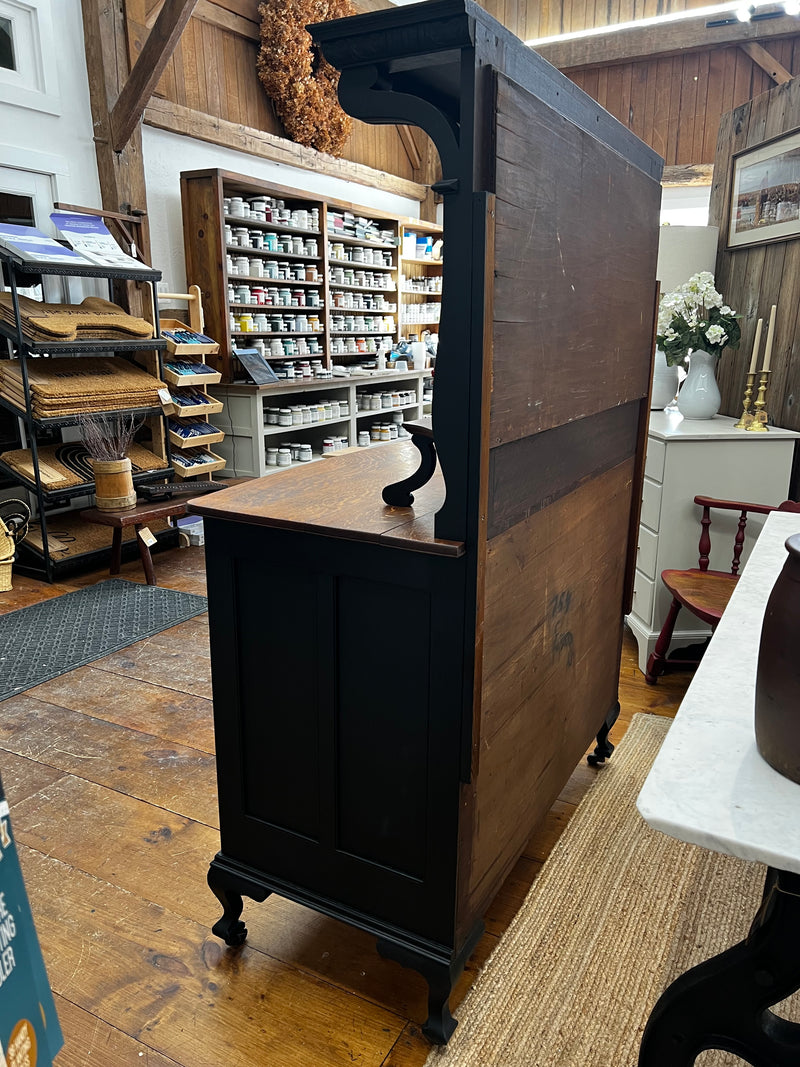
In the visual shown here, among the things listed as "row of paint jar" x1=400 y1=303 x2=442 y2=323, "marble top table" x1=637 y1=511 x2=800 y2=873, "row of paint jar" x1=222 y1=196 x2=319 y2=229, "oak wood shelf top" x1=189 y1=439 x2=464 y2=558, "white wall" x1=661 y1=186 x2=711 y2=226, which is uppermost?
"white wall" x1=661 y1=186 x2=711 y2=226

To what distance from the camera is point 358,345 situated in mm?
7191

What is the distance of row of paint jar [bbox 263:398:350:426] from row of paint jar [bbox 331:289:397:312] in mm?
926

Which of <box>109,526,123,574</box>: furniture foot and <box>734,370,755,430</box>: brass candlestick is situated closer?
<box>734,370,755,430</box>: brass candlestick

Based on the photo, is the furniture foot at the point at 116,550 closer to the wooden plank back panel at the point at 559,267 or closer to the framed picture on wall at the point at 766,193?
the wooden plank back panel at the point at 559,267

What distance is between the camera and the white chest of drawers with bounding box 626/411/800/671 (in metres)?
2.84

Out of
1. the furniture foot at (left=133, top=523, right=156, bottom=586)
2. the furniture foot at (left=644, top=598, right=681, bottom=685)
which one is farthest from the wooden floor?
the furniture foot at (left=133, top=523, right=156, bottom=586)

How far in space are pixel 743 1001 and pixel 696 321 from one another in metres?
2.86

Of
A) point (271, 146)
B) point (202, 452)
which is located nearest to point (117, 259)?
point (202, 452)

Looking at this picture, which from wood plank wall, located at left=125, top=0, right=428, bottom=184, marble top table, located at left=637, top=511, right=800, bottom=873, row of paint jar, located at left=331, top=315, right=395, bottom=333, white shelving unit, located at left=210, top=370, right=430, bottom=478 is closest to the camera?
marble top table, located at left=637, top=511, right=800, bottom=873

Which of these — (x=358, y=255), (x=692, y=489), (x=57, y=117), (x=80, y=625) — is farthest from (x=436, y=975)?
(x=358, y=255)

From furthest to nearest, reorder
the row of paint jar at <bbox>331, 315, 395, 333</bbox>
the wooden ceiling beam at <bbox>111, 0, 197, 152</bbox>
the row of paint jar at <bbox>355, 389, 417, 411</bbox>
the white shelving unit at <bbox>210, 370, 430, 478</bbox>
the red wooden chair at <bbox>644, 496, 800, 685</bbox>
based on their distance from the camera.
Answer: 1. the row of paint jar at <bbox>355, 389, 417, 411</bbox>
2. the row of paint jar at <bbox>331, 315, 395, 333</bbox>
3. the white shelving unit at <bbox>210, 370, 430, 478</bbox>
4. the wooden ceiling beam at <bbox>111, 0, 197, 152</bbox>
5. the red wooden chair at <bbox>644, 496, 800, 685</bbox>

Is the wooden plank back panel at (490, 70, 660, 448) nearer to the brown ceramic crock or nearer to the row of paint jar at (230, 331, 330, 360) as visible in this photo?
the brown ceramic crock

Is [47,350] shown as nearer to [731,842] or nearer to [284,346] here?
[284,346]

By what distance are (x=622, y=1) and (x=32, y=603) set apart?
6945 mm
